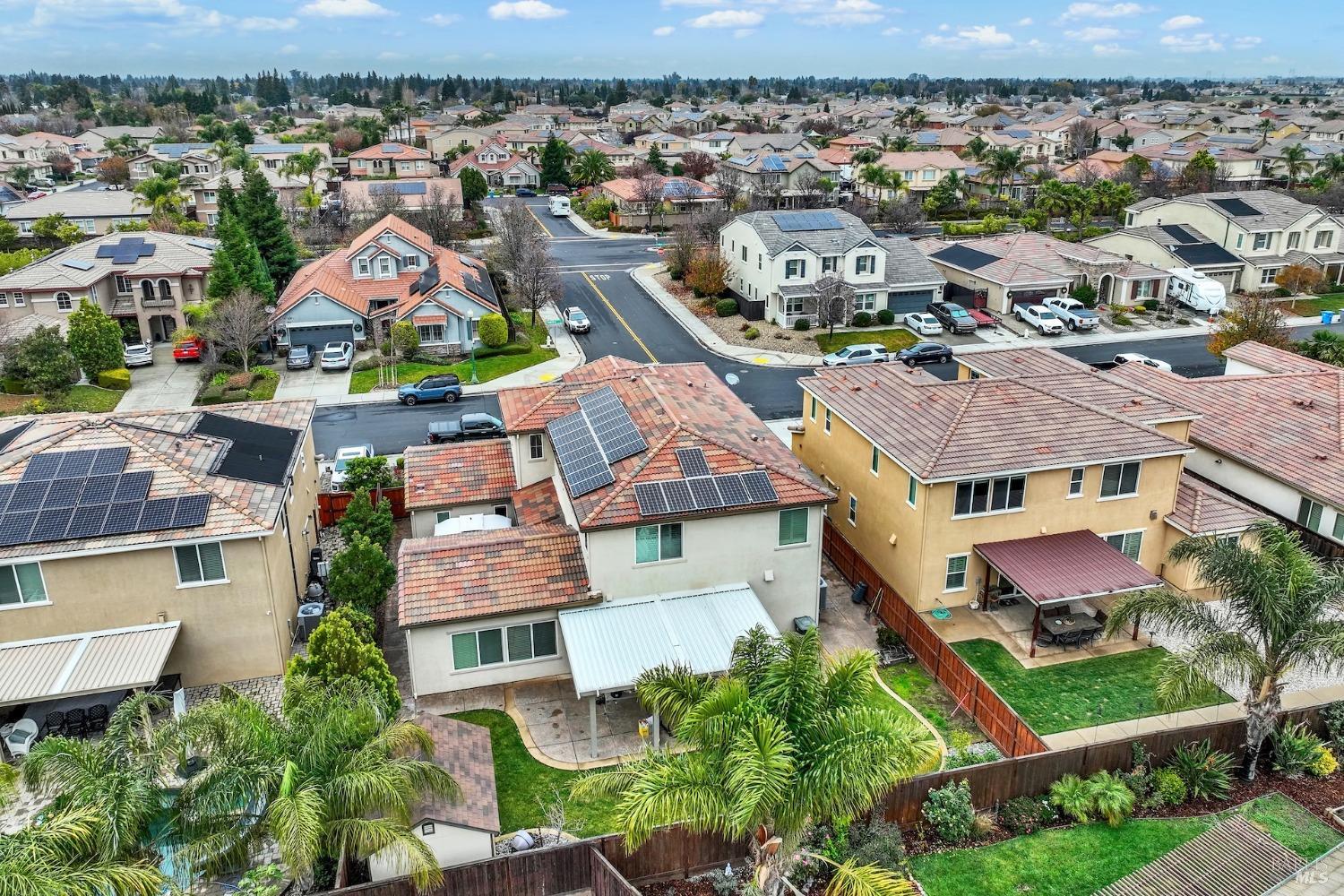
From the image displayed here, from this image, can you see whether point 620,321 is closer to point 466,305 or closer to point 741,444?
point 466,305

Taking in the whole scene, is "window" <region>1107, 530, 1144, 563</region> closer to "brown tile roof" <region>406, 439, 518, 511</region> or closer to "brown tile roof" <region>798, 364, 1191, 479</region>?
"brown tile roof" <region>798, 364, 1191, 479</region>

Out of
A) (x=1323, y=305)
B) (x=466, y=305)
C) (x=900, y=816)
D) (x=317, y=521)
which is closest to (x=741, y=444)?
(x=900, y=816)

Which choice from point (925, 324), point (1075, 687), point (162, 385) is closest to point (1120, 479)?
point (1075, 687)

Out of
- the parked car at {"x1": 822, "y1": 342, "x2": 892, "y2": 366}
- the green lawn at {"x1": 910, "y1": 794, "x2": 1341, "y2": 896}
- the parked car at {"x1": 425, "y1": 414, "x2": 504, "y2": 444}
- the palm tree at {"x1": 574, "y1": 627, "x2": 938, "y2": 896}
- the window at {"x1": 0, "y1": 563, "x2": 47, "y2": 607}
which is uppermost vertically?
the palm tree at {"x1": 574, "y1": 627, "x2": 938, "y2": 896}

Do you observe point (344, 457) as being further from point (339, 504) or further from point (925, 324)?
point (925, 324)

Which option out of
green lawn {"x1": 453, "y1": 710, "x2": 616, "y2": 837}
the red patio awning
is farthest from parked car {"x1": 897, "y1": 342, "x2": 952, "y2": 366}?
green lawn {"x1": 453, "y1": 710, "x2": 616, "y2": 837}

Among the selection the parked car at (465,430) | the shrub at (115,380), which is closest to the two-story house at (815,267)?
the parked car at (465,430)
